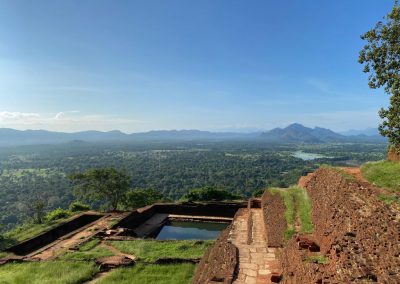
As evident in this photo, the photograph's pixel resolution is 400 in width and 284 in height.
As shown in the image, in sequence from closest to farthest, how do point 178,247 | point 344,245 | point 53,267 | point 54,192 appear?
point 344,245, point 53,267, point 178,247, point 54,192

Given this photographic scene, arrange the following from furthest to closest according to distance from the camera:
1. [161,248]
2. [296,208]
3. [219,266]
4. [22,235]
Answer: [22,235] → [296,208] → [161,248] → [219,266]

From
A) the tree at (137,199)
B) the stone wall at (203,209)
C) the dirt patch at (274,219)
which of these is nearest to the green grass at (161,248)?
the dirt patch at (274,219)

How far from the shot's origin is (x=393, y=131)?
1011 cm

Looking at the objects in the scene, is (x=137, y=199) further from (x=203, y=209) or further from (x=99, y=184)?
(x=203, y=209)

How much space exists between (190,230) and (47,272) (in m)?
10.2

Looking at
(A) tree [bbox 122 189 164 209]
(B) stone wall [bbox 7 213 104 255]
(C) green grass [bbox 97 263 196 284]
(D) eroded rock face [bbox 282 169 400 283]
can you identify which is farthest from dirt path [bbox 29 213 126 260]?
(D) eroded rock face [bbox 282 169 400 283]

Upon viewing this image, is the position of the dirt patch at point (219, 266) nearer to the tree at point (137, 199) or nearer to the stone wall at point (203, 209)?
the stone wall at point (203, 209)

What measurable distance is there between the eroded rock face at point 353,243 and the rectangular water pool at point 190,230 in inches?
376

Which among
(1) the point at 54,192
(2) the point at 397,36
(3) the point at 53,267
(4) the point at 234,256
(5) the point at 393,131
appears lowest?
(1) the point at 54,192

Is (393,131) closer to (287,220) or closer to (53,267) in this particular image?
(287,220)

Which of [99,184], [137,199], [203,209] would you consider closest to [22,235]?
[99,184]

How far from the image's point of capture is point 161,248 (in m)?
13.8

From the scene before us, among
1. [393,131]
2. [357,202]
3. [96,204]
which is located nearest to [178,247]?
[357,202]

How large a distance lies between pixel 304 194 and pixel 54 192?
65228 mm
